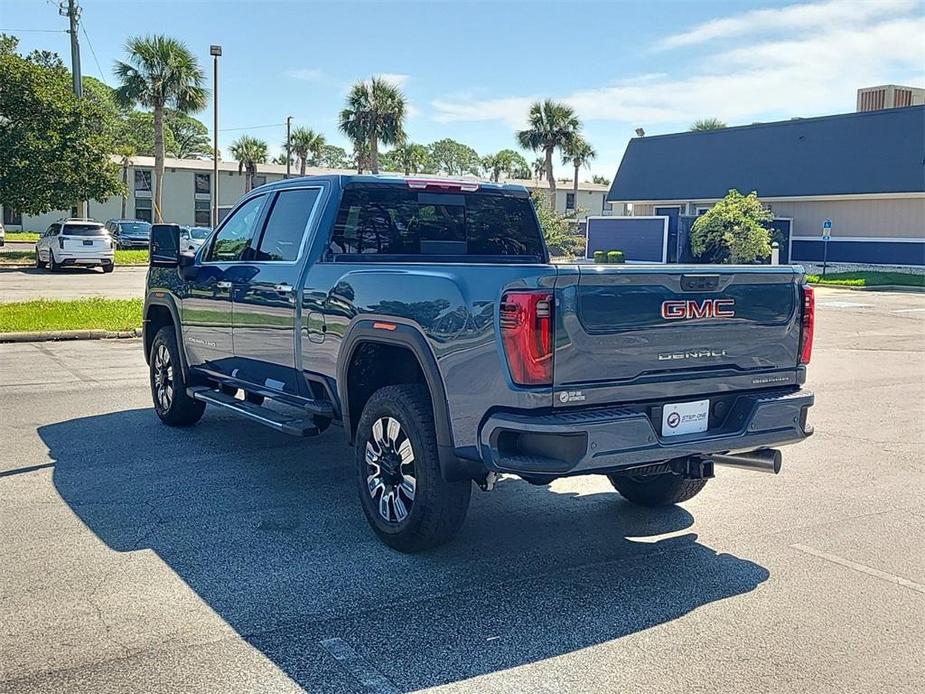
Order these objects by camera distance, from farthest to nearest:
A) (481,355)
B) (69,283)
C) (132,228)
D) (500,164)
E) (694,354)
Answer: (500,164) < (132,228) < (69,283) < (694,354) < (481,355)

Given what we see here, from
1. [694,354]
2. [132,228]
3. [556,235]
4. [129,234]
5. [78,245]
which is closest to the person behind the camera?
[694,354]

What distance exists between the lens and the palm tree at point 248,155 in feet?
213

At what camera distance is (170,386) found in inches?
319

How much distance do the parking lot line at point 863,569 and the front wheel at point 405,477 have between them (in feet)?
6.51

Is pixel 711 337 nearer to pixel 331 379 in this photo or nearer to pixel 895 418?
pixel 331 379

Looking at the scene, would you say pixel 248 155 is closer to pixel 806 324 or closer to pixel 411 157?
pixel 411 157

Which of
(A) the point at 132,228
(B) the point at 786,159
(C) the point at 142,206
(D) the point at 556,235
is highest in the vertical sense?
(B) the point at 786,159

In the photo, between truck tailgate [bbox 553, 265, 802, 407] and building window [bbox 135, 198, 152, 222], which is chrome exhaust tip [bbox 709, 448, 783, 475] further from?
building window [bbox 135, 198, 152, 222]

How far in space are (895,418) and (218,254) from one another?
656 centimetres

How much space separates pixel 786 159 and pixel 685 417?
134 ft

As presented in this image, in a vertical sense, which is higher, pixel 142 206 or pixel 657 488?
pixel 142 206

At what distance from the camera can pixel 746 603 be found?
450 centimetres

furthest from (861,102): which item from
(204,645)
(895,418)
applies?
(204,645)

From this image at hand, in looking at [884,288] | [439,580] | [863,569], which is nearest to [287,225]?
[439,580]
